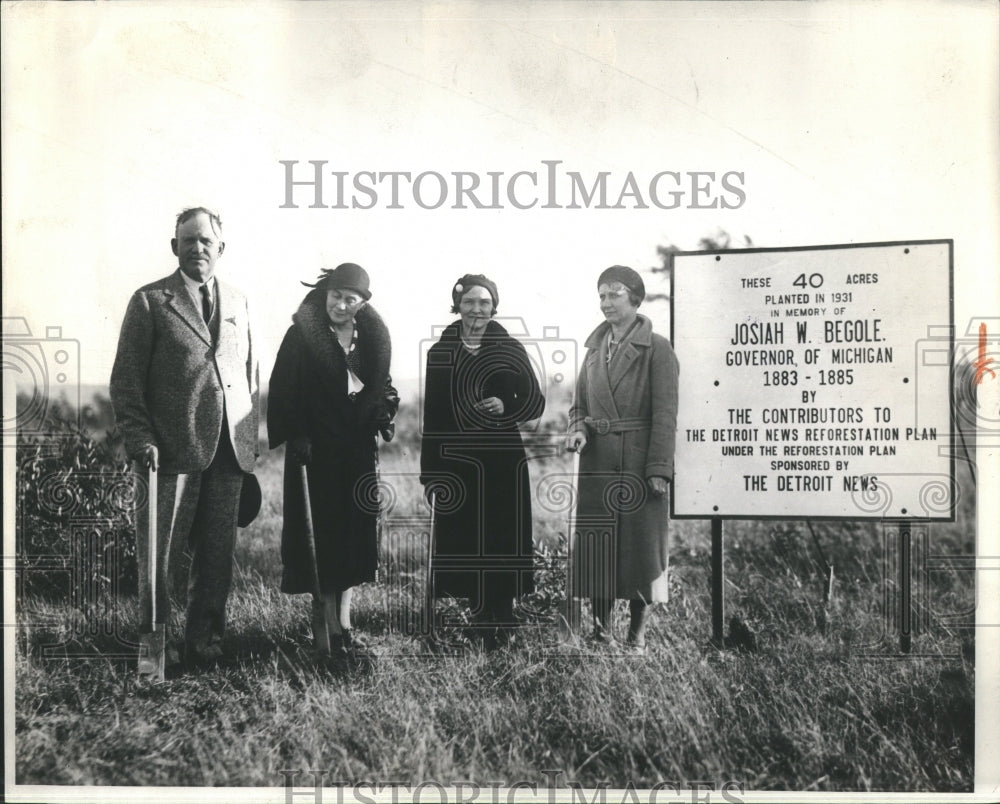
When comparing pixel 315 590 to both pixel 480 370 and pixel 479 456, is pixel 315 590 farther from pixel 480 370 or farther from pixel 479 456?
pixel 480 370

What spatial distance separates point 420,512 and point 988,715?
2868 millimetres

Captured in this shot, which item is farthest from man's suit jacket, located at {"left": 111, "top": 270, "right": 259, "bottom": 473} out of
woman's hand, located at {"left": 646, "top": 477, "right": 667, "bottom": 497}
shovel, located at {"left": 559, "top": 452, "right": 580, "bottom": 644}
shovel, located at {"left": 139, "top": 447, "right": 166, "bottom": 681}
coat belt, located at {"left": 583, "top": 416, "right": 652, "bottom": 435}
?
woman's hand, located at {"left": 646, "top": 477, "right": 667, "bottom": 497}

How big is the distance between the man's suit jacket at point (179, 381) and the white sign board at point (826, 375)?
7.17 feet

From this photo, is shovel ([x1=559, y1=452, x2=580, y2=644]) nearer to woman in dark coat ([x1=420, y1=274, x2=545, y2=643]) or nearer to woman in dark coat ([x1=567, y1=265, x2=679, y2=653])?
woman in dark coat ([x1=567, y1=265, x2=679, y2=653])

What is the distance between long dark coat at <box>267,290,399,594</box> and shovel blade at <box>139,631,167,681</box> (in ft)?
2.07

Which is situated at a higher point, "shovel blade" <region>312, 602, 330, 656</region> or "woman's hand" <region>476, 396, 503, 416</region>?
"woman's hand" <region>476, 396, 503, 416</region>

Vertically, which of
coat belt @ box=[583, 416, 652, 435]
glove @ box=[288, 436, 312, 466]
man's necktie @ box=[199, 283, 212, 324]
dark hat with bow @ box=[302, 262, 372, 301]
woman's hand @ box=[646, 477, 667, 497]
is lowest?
woman's hand @ box=[646, 477, 667, 497]

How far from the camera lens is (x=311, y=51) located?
4.54m

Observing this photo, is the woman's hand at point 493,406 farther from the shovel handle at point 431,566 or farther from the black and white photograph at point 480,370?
the shovel handle at point 431,566

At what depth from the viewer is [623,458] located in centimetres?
452

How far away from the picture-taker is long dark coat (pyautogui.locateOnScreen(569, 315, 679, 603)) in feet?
14.7

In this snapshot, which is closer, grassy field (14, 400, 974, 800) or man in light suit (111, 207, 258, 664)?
grassy field (14, 400, 974, 800)

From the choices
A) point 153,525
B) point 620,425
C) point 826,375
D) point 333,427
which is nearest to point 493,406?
point 620,425

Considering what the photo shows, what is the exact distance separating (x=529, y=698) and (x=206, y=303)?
2.44 metres
